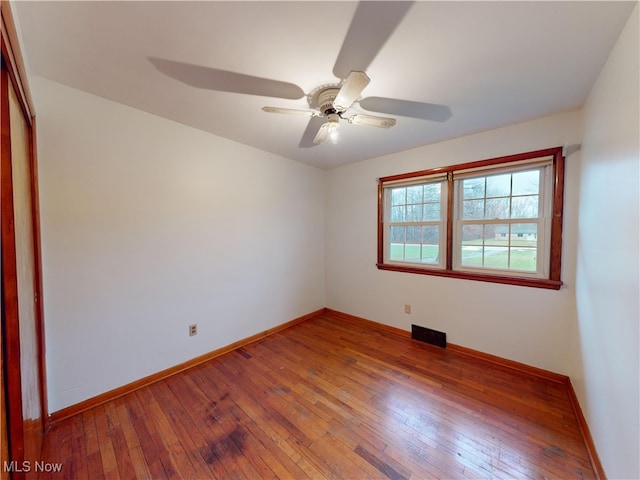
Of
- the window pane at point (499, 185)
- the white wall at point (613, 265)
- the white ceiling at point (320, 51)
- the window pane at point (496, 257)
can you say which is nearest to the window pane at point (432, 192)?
the window pane at point (499, 185)

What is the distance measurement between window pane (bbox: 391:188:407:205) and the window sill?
0.86 meters

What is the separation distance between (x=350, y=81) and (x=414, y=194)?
2.11m

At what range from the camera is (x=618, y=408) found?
1.15 m

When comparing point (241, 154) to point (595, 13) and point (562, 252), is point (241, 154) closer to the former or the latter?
point (595, 13)

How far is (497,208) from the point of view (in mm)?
2473

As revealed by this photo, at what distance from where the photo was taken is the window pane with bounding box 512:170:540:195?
2.28 m

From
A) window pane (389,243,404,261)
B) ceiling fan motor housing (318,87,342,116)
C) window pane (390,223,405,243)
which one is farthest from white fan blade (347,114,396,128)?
window pane (389,243,404,261)

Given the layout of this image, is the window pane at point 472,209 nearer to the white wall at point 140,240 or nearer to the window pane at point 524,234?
the window pane at point 524,234

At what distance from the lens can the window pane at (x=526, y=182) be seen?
2.28 m

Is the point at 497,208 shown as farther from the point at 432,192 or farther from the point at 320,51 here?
the point at 320,51

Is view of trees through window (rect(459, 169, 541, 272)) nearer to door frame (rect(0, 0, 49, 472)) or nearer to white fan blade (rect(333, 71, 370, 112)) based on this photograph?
white fan blade (rect(333, 71, 370, 112))

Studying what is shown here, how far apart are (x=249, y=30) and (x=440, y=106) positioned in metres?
1.52

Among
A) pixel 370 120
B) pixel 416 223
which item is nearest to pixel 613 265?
pixel 370 120

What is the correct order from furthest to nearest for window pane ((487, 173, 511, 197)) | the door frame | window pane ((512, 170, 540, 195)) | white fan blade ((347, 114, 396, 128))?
window pane ((487, 173, 511, 197)) → window pane ((512, 170, 540, 195)) → white fan blade ((347, 114, 396, 128)) → the door frame
